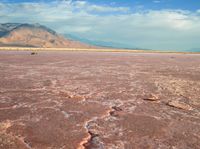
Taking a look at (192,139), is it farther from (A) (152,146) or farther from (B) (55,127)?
(B) (55,127)

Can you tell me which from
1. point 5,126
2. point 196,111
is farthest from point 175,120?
point 5,126

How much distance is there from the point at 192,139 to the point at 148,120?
2.06 metres

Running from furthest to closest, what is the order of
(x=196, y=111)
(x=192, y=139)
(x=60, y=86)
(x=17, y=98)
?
(x=60, y=86)
(x=17, y=98)
(x=196, y=111)
(x=192, y=139)

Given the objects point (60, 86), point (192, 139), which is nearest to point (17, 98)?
point (60, 86)

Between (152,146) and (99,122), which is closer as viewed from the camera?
(152,146)

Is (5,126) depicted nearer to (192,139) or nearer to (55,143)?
(55,143)

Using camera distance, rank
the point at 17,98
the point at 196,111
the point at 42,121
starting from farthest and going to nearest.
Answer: the point at 17,98
the point at 196,111
the point at 42,121

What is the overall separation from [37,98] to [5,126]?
13.6 ft

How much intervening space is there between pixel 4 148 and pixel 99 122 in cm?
337

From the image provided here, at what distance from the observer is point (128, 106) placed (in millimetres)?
Answer: 11695

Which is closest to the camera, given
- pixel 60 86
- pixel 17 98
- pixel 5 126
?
pixel 5 126

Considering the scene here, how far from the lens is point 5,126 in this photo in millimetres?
8656

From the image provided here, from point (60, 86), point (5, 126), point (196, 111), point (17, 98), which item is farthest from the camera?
point (60, 86)

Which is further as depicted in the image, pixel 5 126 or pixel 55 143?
pixel 5 126
